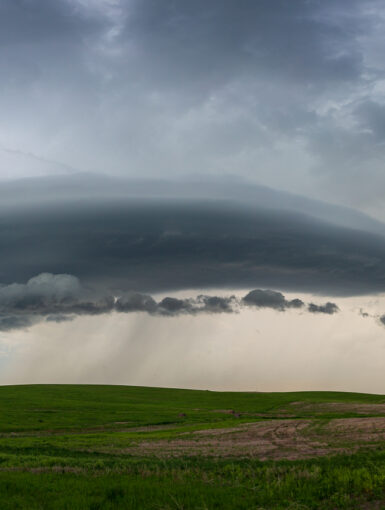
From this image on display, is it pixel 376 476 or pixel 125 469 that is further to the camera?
pixel 125 469

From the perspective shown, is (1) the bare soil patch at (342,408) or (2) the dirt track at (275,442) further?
(1) the bare soil patch at (342,408)

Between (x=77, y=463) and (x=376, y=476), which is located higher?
(x=376, y=476)

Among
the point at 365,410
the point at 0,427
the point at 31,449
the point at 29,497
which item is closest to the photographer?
the point at 29,497

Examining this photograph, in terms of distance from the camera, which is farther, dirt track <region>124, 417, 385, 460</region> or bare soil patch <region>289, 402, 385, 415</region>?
bare soil patch <region>289, 402, 385, 415</region>

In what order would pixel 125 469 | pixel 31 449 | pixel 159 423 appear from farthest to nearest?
pixel 159 423 < pixel 31 449 < pixel 125 469

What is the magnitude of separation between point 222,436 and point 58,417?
42.9 metres

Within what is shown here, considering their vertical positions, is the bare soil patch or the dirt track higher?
the dirt track

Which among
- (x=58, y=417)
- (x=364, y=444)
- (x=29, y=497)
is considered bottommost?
(x=58, y=417)

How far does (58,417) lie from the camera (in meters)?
83.1

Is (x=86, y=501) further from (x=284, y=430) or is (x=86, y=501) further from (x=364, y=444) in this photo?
(x=284, y=430)

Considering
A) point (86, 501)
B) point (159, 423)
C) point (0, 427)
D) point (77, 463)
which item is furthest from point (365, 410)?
point (86, 501)

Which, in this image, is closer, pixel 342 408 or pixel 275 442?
pixel 275 442

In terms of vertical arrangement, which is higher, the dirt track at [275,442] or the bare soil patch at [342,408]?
the dirt track at [275,442]

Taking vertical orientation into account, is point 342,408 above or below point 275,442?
below
